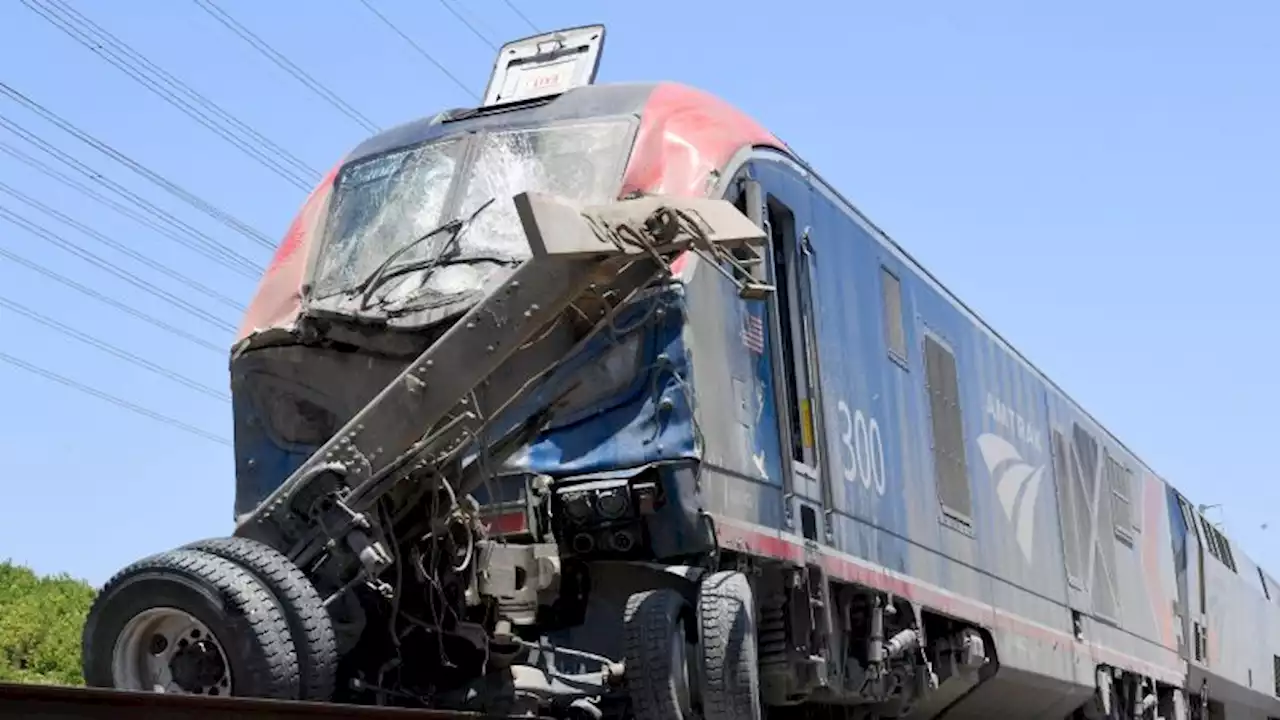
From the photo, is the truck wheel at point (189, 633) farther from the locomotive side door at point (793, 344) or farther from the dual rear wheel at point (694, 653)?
the locomotive side door at point (793, 344)

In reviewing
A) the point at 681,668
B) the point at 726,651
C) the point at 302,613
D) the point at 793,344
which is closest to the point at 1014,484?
the point at 793,344

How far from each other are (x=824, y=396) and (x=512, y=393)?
2.32 meters

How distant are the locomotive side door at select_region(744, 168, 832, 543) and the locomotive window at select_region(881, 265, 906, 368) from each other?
133 cm

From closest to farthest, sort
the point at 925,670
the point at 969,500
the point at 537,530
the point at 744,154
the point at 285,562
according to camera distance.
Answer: the point at 285,562, the point at 537,530, the point at 744,154, the point at 925,670, the point at 969,500

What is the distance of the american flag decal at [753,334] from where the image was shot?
6910 millimetres

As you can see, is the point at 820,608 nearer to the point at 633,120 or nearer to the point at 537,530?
the point at 537,530

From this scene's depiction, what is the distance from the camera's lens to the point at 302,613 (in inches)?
193

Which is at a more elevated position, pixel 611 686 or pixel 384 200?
pixel 384 200

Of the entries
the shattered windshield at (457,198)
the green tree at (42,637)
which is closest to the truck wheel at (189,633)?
the shattered windshield at (457,198)

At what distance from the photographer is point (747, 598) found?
588 cm

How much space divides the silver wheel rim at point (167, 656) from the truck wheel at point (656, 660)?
1414 mm

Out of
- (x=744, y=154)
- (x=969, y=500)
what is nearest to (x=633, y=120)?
(x=744, y=154)

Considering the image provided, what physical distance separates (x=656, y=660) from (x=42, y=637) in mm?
11622

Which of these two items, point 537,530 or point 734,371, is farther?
point 734,371
